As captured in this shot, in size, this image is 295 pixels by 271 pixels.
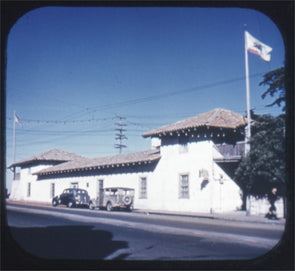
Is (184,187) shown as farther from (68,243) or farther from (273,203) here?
(68,243)

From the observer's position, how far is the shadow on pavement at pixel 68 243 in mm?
6270

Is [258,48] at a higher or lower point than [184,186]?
higher

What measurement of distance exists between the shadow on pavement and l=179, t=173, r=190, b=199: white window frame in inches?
427

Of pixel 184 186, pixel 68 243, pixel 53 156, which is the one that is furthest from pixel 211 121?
pixel 53 156

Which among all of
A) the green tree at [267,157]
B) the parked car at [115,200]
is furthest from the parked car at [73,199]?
the green tree at [267,157]

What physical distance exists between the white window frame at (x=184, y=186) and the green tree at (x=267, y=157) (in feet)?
21.0

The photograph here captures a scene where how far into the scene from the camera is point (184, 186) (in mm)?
20531

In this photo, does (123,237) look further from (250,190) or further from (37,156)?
(37,156)

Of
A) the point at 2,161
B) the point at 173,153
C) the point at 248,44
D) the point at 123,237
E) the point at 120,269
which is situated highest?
the point at 248,44

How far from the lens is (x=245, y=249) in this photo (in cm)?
676

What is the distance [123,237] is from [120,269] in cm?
523

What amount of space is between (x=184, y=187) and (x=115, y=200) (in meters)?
4.34

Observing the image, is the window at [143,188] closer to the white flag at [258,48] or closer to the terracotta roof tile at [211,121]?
the terracotta roof tile at [211,121]

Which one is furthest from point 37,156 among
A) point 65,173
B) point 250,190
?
point 250,190
